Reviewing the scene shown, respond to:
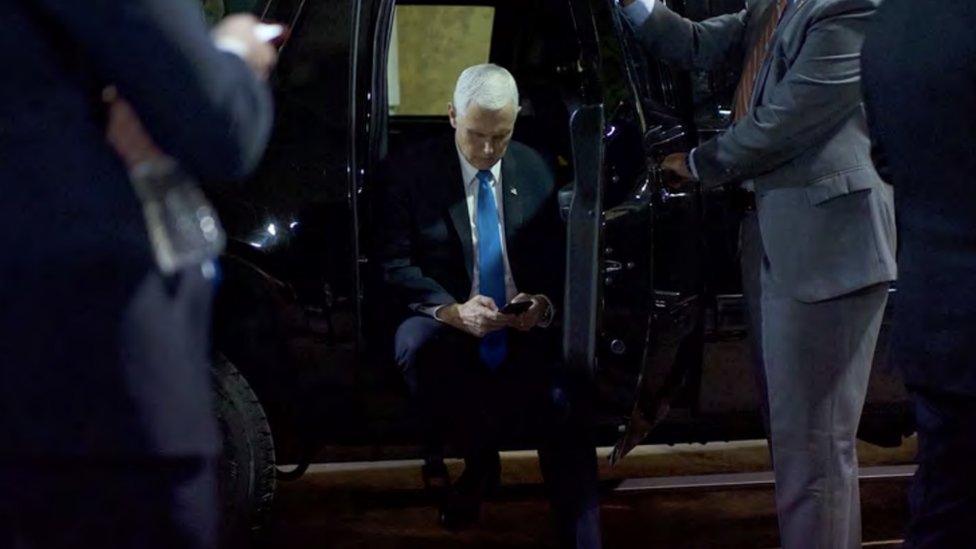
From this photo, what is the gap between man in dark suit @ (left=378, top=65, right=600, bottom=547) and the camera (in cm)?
332

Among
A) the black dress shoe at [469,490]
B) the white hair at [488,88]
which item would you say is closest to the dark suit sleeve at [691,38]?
the white hair at [488,88]

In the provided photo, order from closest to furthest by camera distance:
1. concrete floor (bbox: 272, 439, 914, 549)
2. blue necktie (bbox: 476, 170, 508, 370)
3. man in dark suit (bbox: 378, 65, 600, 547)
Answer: man in dark suit (bbox: 378, 65, 600, 547) → blue necktie (bbox: 476, 170, 508, 370) → concrete floor (bbox: 272, 439, 914, 549)

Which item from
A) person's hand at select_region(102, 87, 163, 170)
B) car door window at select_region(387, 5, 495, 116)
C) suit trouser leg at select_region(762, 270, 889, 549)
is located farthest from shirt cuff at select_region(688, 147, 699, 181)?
car door window at select_region(387, 5, 495, 116)

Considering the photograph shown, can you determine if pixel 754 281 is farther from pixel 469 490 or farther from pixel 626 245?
pixel 469 490

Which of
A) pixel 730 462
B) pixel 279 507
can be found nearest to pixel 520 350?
pixel 279 507

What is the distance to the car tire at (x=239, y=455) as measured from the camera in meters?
3.12

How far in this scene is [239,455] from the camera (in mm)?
3131

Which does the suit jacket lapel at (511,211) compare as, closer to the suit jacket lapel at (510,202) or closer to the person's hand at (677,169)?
the suit jacket lapel at (510,202)

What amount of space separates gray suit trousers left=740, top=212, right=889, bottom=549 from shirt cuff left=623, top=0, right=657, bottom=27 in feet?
2.34

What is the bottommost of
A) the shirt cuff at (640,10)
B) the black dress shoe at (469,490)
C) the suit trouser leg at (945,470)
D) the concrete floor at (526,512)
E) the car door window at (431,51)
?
the concrete floor at (526,512)

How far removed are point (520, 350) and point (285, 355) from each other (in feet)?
2.15

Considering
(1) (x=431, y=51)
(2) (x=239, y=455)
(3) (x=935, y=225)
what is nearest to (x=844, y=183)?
(3) (x=935, y=225)

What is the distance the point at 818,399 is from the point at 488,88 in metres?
1.25

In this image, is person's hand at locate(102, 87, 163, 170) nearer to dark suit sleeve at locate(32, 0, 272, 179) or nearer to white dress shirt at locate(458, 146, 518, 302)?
dark suit sleeve at locate(32, 0, 272, 179)
